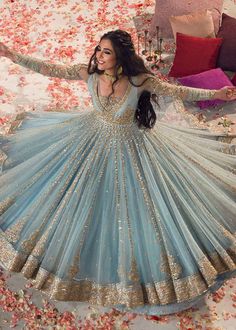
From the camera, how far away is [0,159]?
173 inches

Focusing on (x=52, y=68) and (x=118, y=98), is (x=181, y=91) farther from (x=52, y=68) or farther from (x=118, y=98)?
(x=52, y=68)

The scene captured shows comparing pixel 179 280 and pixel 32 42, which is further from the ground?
pixel 32 42

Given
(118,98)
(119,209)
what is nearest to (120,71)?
(118,98)

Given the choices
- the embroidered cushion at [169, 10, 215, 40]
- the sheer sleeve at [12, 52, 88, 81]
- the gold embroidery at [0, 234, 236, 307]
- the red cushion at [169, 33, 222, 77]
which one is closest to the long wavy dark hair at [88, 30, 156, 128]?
the sheer sleeve at [12, 52, 88, 81]

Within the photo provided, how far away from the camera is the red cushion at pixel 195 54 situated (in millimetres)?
5449

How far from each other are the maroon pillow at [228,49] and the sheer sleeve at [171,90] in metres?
1.93

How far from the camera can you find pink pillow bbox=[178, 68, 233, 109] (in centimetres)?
522

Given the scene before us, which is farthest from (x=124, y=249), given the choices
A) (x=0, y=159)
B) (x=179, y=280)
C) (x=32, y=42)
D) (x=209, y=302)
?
(x=32, y=42)

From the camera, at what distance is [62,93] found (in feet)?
18.4

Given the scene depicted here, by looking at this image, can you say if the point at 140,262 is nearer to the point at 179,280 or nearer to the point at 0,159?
the point at 179,280

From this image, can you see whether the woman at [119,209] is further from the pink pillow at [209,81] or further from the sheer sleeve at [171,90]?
the pink pillow at [209,81]

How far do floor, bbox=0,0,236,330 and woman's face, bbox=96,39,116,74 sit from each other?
1692 mm

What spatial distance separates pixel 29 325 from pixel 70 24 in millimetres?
3933

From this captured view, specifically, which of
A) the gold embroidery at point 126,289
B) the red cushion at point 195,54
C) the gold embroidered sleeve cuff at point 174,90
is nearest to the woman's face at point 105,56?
the gold embroidered sleeve cuff at point 174,90
